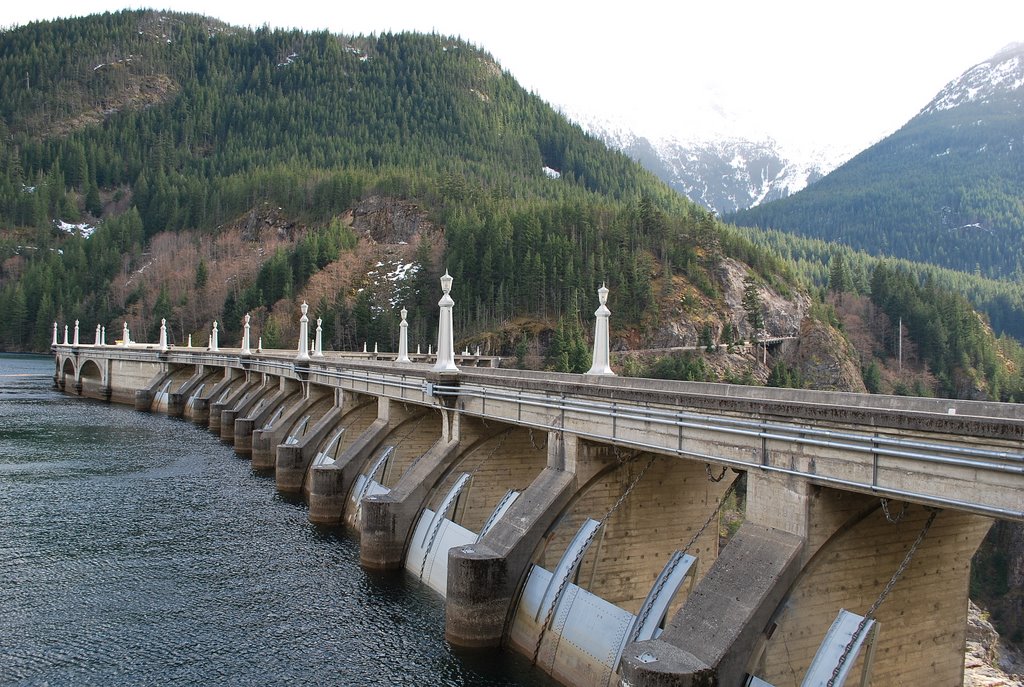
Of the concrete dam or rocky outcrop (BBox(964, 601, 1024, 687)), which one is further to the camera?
rocky outcrop (BBox(964, 601, 1024, 687))

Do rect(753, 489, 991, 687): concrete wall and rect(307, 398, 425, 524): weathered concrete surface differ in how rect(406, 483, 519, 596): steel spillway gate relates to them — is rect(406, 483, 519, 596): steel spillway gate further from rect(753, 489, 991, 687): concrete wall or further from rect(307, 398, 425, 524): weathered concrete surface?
rect(753, 489, 991, 687): concrete wall

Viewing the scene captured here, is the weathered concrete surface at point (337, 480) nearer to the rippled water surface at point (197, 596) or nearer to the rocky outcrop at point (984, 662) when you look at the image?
the rippled water surface at point (197, 596)

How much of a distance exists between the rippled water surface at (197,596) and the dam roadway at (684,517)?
1.47 m

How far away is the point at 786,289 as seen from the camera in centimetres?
14375

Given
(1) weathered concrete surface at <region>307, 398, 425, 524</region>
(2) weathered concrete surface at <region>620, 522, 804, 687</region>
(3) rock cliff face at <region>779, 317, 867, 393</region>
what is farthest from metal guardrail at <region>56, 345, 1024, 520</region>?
(3) rock cliff face at <region>779, 317, 867, 393</region>

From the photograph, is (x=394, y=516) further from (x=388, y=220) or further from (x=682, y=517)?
(x=388, y=220)

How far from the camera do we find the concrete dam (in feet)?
41.4

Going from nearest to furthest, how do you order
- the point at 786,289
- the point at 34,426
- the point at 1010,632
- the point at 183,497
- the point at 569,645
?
the point at 569,645
the point at 183,497
the point at 1010,632
the point at 34,426
the point at 786,289

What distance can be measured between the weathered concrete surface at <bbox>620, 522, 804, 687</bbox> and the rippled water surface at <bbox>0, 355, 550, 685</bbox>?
244 inches

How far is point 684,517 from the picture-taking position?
2098 cm

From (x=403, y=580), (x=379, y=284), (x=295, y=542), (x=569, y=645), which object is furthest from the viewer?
(x=379, y=284)

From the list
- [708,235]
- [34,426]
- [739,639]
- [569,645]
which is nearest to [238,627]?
[569,645]

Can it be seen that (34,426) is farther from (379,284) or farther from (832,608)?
(379,284)

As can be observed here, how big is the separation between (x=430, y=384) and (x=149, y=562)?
478 inches
